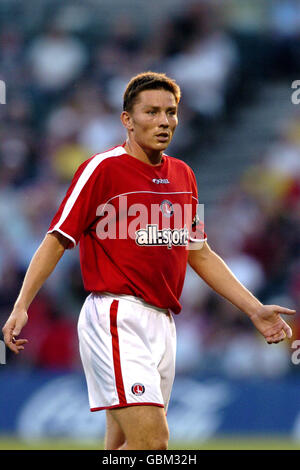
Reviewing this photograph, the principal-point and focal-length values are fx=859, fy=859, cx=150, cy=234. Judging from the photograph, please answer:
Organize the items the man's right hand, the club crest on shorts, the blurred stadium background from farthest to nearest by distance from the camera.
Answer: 1. the blurred stadium background
2. the club crest on shorts
3. the man's right hand

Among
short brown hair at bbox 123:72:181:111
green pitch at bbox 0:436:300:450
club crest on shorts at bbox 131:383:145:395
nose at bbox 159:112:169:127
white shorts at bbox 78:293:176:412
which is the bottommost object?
green pitch at bbox 0:436:300:450

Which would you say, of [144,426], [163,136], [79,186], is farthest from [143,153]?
[144,426]

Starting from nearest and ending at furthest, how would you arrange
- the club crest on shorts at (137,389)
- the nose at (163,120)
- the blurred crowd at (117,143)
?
the club crest on shorts at (137,389) < the nose at (163,120) < the blurred crowd at (117,143)

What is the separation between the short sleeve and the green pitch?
370cm

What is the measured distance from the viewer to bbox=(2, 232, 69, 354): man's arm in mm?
4289

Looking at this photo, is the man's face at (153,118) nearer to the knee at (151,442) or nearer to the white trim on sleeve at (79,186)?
the white trim on sleeve at (79,186)

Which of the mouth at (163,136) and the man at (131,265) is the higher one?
the mouth at (163,136)

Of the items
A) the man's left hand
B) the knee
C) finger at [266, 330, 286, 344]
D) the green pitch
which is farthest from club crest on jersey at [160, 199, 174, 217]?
the green pitch

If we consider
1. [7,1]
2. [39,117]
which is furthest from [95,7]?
[39,117]

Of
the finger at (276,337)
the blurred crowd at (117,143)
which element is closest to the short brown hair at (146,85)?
the finger at (276,337)

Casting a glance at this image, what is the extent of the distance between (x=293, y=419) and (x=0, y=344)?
2.86m

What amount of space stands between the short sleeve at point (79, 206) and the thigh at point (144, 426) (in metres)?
0.94

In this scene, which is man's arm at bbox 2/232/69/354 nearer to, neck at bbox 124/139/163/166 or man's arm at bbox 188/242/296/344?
neck at bbox 124/139/163/166

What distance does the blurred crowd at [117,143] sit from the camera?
8.98 meters
